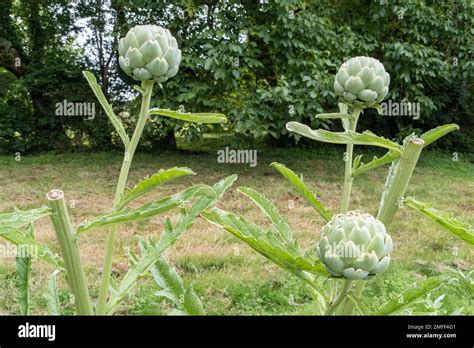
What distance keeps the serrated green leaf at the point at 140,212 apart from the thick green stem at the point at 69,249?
0.7 inches

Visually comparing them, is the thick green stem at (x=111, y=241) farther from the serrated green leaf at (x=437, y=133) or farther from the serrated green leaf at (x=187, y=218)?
the serrated green leaf at (x=437, y=133)

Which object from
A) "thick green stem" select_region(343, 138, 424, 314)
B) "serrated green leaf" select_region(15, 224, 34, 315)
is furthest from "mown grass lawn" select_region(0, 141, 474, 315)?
"thick green stem" select_region(343, 138, 424, 314)

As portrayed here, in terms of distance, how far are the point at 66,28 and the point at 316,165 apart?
2445 millimetres

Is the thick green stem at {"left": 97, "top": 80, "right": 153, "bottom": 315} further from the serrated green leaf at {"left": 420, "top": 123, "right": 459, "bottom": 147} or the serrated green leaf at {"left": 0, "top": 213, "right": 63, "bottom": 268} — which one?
the serrated green leaf at {"left": 420, "top": 123, "right": 459, "bottom": 147}

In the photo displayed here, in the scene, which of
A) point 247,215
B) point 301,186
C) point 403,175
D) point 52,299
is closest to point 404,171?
point 403,175

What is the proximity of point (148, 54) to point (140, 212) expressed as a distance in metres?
0.18

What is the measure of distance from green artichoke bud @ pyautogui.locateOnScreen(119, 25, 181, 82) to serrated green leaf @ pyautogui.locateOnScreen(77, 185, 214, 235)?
15 centimetres

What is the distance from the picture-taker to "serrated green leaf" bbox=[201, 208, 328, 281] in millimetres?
372

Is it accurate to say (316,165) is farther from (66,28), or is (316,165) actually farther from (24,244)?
(24,244)

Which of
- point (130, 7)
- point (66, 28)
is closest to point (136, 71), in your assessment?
point (130, 7)

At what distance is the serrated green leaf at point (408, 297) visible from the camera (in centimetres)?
41

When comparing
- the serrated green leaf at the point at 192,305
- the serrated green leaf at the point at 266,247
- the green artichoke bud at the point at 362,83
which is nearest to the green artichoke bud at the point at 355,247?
the serrated green leaf at the point at 266,247

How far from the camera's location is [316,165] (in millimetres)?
3961

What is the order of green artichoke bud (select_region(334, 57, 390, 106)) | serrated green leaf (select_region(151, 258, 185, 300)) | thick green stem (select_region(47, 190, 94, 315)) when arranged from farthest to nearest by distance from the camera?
green artichoke bud (select_region(334, 57, 390, 106)) → serrated green leaf (select_region(151, 258, 185, 300)) → thick green stem (select_region(47, 190, 94, 315))
